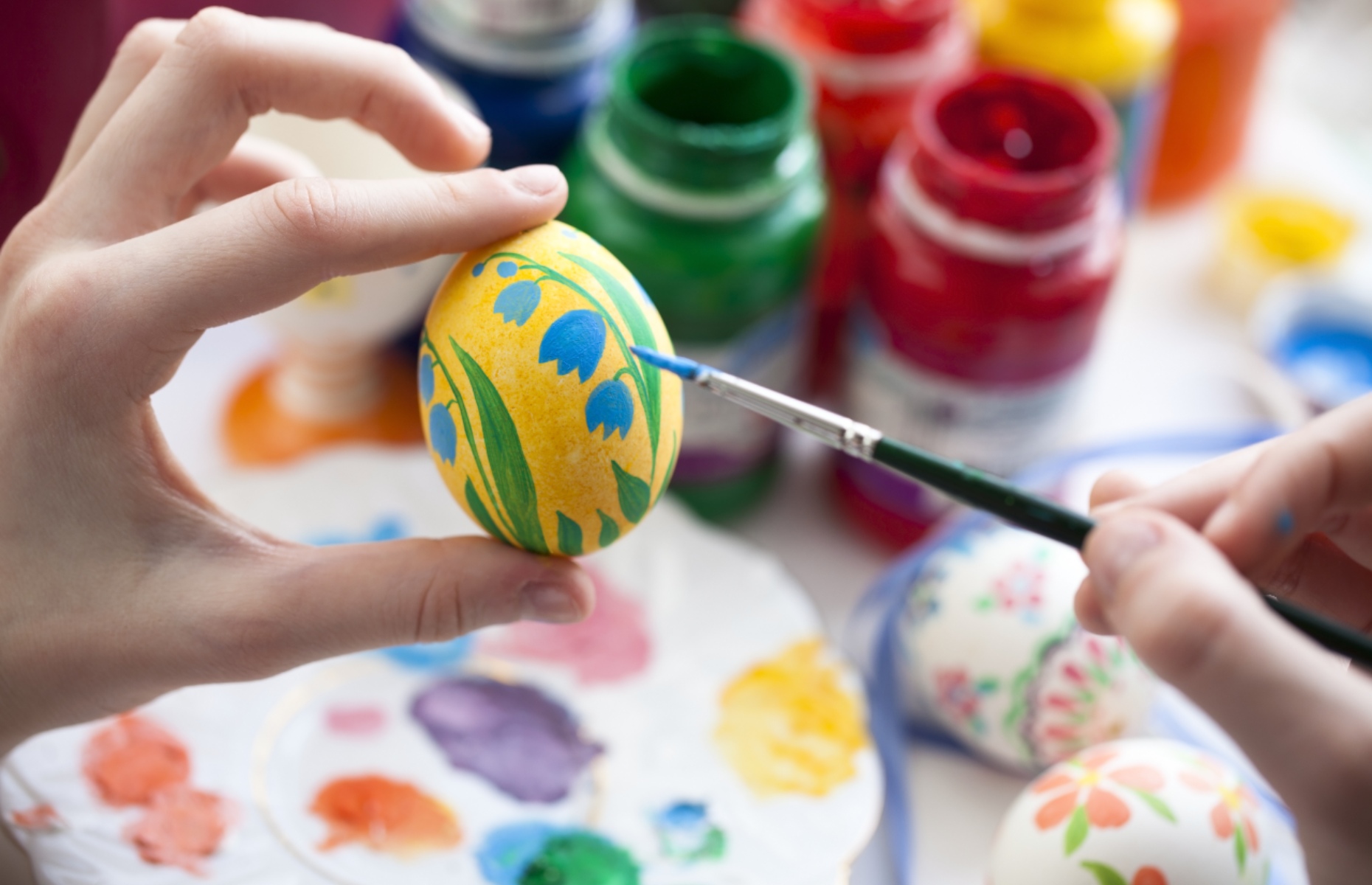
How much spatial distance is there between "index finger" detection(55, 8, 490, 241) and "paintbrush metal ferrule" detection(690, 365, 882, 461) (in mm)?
262

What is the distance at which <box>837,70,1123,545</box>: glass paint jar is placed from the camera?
943 millimetres

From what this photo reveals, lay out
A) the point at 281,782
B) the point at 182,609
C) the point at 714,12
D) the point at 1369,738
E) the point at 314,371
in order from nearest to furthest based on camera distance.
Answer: the point at 1369,738 → the point at 182,609 → the point at 281,782 → the point at 314,371 → the point at 714,12

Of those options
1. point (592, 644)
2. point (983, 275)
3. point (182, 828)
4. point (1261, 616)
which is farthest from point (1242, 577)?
point (182, 828)

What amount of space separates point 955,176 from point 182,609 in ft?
2.11

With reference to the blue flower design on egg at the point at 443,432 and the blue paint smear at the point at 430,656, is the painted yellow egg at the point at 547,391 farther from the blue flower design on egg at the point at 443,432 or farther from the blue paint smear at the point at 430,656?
the blue paint smear at the point at 430,656

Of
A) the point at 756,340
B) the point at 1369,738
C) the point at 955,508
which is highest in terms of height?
the point at 1369,738

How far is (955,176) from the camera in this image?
3.07 ft

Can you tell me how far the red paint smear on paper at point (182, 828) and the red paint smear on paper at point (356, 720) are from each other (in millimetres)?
98

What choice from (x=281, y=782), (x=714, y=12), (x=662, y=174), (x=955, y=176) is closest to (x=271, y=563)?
(x=281, y=782)

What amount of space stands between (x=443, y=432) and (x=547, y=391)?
0.08 m

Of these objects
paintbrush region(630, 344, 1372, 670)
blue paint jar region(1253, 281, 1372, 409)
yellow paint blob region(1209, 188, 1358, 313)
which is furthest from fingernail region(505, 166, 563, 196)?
yellow paint blob region(1209, 188, 1358, 313)

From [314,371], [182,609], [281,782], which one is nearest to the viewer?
[182,609]

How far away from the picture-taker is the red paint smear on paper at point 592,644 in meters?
0.96

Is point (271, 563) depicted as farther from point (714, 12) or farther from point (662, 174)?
point (714, 12)
